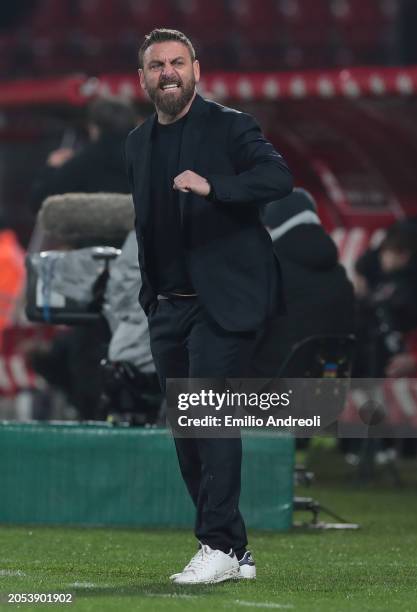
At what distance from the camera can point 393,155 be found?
1418cm

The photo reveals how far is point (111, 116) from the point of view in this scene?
1067 centimetres

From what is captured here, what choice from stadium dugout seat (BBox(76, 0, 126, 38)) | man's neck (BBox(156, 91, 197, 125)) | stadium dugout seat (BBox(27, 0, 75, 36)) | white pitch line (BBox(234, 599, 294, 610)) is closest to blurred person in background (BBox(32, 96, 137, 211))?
man's neck (BBox(156, 91, 197, 125))

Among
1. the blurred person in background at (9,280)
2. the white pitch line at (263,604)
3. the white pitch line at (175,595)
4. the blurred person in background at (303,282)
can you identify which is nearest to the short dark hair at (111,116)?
the blurred person in background at (303,282)

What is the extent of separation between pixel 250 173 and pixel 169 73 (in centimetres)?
43

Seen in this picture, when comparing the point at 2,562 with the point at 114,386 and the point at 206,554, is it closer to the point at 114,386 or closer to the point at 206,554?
the point at 206,554

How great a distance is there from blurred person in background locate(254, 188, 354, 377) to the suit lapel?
244cm

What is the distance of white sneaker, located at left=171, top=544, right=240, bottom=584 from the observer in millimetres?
6371

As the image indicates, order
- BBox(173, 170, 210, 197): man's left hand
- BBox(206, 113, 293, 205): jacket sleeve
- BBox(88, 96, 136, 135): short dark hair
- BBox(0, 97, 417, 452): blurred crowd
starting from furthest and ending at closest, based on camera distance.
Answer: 1. BBox(88, 96, 136, 135): short dark hair
2. BBox(0, 97, 417, 452): blurred crowd
3. BBox(206, 113, 293, 205): jacket sleeve
4. BBox(173, 170, 210, 197): man's left hand

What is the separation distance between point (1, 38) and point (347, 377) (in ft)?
59.7

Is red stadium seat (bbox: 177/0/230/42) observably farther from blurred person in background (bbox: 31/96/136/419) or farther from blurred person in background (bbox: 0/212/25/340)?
blurred person in background (bbox: 31/96/136/419)

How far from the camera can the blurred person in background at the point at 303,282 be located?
894 cm

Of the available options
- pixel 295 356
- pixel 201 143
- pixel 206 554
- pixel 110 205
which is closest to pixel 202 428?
pixel 206 554

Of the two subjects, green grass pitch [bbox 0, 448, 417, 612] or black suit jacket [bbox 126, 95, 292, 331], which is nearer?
green grass pitch [bbox 0, 448, 417, 612]

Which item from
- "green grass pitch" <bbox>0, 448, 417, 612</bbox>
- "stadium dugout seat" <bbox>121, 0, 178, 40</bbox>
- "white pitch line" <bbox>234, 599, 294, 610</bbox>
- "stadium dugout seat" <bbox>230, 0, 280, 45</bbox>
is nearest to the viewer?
"white pitch line" <bbox>234, 599, 294, 610</bbox>
